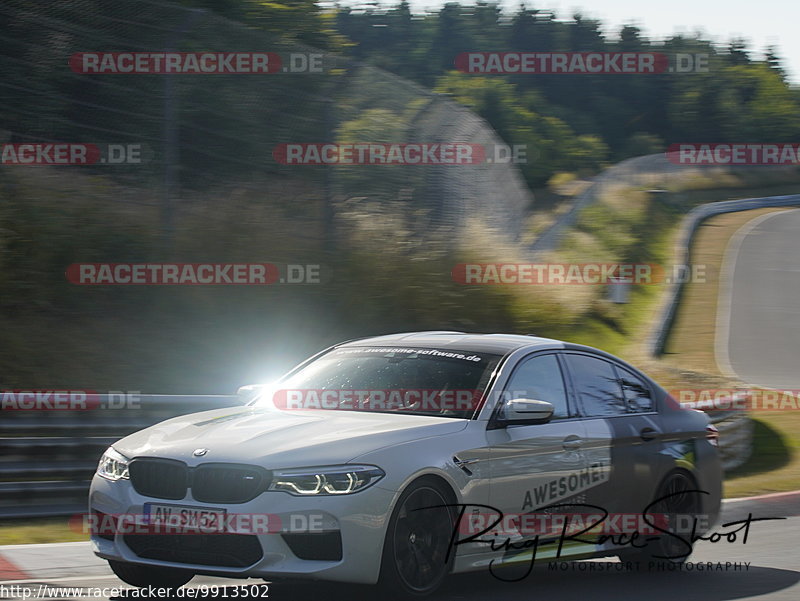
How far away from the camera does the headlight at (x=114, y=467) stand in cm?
643

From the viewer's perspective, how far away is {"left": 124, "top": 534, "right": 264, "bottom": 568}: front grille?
5.88m

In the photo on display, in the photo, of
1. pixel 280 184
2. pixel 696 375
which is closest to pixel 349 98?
pixel 280 184

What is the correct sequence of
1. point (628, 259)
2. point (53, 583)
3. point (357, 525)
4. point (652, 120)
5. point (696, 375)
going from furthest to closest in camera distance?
point (652, 120), point (628, 259), point (696, 375), point (53, 583), point (357, 525)

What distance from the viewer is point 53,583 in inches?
268

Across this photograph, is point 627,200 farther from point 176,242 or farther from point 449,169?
point 176,242

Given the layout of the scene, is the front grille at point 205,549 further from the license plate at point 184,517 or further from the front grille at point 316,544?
the front grille at point 316,544

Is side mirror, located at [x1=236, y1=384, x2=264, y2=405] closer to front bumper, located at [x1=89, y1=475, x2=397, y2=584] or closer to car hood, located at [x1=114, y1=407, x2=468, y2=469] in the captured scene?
car hood, located at [x1=114, y1=407, x2=468, y2=469]

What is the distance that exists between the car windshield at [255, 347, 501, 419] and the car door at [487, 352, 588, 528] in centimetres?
24

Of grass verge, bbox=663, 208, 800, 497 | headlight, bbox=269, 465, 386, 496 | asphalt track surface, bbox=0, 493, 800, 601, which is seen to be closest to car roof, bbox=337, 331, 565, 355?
asphalt track surface, bbox=0, 493, 800, 601

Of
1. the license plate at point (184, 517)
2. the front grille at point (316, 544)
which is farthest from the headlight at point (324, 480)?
the license plate at point (184, 517)

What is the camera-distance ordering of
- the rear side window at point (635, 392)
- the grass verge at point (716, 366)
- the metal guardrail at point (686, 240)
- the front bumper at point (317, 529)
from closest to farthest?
the front bumper at point (317, 529) < the rear side window at point (635, 392) < the grass verge at point (716, 366) < the metal guardrail at point (686, 240)

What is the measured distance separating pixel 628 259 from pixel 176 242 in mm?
23494

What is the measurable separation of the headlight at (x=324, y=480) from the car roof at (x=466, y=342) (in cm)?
171

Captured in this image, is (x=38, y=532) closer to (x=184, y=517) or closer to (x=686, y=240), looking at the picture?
(x=184, y=517)
